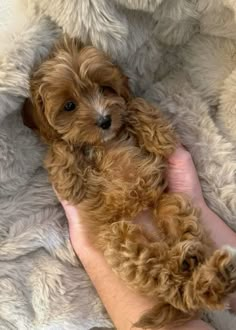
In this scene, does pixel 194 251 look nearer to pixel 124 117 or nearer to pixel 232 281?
pixel 232 281

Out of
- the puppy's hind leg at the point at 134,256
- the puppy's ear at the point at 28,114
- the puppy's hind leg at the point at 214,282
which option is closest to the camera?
the puppy's hind leg at the point at 214,282

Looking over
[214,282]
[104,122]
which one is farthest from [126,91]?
[214,282]

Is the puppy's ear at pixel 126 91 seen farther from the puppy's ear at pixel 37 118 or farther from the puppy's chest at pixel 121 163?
the puppy's ear at pixel 37 118

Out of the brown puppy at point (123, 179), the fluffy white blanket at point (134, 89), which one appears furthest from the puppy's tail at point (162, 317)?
the fluffy white blanket at point (134, 89)

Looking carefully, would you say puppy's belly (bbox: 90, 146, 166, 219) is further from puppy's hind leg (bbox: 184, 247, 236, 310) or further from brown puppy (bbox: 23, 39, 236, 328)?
puppy's hind leg (bbox: 184, 247, 236, 310)

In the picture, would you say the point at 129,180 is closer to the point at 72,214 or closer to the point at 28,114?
the point at 72,214
